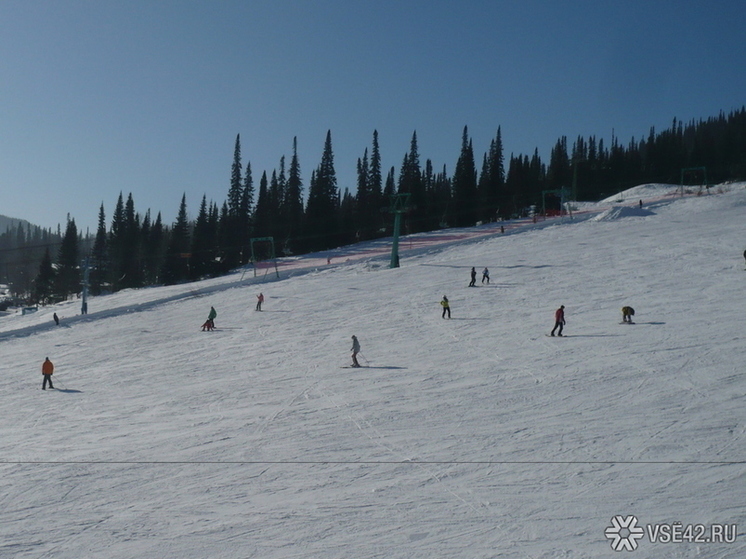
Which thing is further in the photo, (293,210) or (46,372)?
(293,210)

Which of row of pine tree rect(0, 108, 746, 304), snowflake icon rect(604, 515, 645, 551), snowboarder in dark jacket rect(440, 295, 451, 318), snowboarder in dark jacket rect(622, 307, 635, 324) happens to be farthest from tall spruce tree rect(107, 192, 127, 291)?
snowflake icon rect(604, 515, 645, 551)

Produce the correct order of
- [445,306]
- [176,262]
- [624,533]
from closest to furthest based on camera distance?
1. [624,533]
2. [445,306]
3. [176,262]

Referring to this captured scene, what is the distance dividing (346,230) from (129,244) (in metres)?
27.0

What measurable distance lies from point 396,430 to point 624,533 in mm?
5018

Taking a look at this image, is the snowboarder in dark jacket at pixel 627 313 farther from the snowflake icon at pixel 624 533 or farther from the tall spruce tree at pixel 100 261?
the tall spruce tree at pixel 100 261

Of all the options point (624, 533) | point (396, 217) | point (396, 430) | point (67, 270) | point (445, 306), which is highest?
point (396, 217)

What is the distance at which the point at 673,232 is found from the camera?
38.0 metres

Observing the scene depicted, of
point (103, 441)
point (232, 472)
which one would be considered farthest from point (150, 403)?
point (232, 472)

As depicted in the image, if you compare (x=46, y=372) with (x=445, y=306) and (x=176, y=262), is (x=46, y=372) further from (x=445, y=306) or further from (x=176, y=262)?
(x=176, y=262)

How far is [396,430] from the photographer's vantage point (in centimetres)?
1198

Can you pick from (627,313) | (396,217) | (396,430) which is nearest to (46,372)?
(396,430)

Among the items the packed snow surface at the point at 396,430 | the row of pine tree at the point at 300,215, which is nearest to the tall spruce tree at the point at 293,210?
the row of pine tree at the point at 300,215

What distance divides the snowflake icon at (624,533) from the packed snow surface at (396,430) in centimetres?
10

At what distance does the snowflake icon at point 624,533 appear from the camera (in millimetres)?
7529
